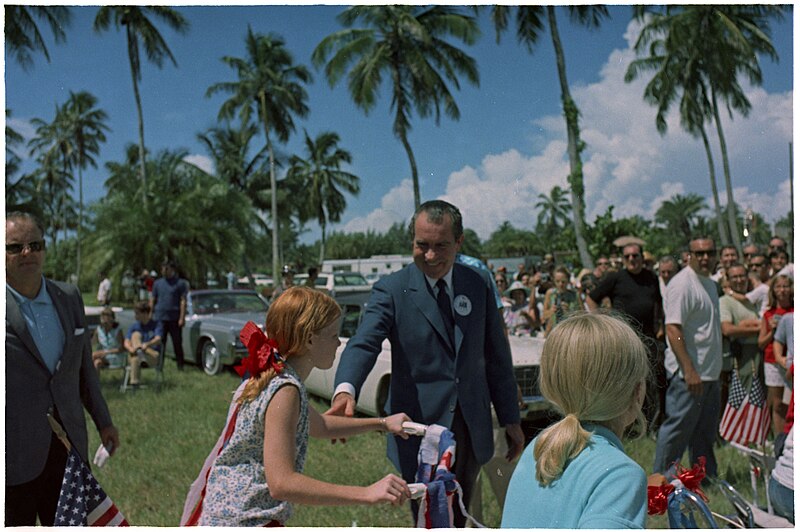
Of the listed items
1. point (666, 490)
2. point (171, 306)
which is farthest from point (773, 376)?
point (171, 306)

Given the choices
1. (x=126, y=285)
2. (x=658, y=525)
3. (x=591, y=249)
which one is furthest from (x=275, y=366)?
(x=126, y=285)

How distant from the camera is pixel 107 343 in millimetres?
9602

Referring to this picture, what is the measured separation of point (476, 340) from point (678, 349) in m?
2.21

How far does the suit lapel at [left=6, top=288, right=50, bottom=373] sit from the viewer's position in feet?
8.71

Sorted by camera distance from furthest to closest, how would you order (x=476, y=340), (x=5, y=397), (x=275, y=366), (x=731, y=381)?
(x=731, y=381) → (x=476, y=340) → (x=5, y=397) → (x=275, y=366)

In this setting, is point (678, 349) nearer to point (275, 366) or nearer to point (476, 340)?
point (476, 340)

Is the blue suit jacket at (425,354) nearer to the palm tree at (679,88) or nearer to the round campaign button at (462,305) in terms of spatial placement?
the round campaign button at (462,305)

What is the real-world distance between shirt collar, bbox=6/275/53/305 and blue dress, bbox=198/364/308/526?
120 centimetres

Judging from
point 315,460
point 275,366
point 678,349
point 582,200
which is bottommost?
point 315,460

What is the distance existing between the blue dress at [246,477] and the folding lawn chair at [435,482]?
0.41 m

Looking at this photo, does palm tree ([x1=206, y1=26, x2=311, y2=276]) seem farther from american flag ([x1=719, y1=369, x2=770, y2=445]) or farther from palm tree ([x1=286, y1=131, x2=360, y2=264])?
american flag ([x1=719, y1=369, x2=770, y2=445])

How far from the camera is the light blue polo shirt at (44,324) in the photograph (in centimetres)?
273

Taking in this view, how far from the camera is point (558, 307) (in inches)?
321

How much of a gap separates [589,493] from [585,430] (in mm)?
151
